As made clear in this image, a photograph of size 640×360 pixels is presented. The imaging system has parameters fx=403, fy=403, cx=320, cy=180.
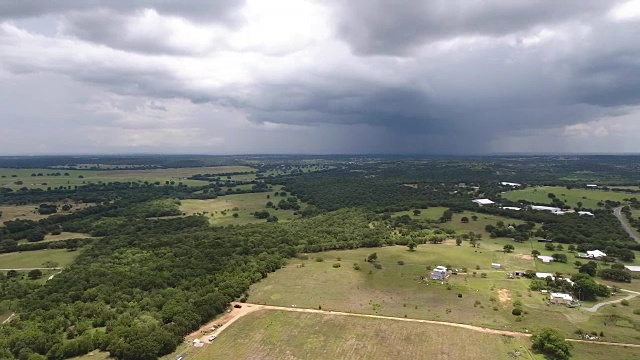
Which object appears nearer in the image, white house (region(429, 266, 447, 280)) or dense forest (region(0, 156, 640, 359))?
dense forest (region(0, 156, 640, 359))

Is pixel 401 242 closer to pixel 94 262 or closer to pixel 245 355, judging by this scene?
pixel 245 355

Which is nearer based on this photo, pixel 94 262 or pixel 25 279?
pixel 25 279

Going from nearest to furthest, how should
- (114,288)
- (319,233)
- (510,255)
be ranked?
(114,288)
(510,255)
(319,233)

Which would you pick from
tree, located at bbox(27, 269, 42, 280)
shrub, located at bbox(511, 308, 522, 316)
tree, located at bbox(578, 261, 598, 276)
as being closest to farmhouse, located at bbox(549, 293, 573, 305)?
shrub, located at bbox(511, 308, 522, 316)

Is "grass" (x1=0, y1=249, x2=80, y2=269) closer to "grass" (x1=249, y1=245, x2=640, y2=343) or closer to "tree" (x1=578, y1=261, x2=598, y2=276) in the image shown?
A: "grass" (x1=249, y1=245, x2=640, y2=343)

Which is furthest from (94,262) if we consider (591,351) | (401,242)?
(591,351)

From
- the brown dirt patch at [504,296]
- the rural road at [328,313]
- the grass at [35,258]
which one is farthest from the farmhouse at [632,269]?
the grass at [35,258]

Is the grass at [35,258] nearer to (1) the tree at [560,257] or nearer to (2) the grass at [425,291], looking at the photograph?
(2) the grass at [425,291]
